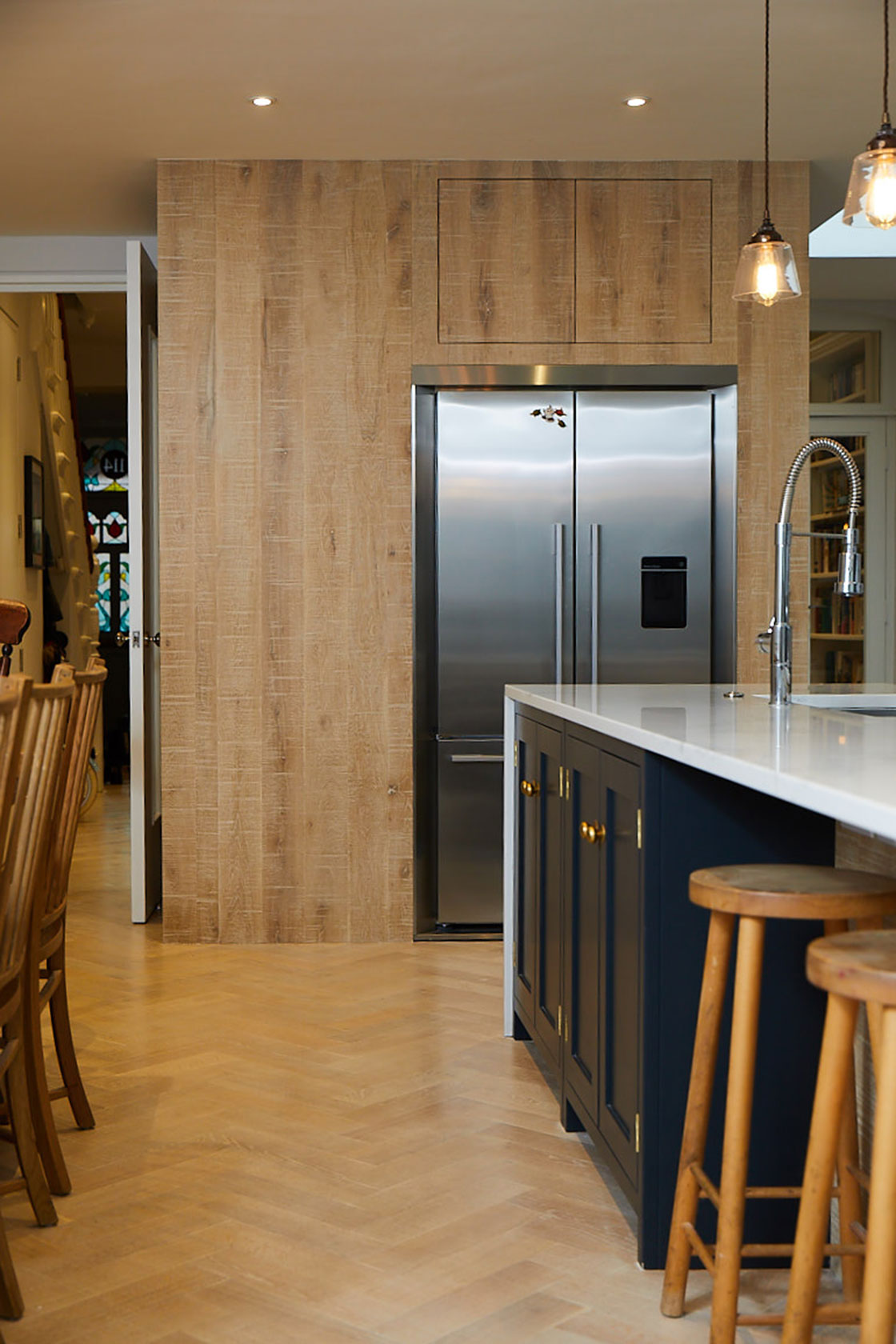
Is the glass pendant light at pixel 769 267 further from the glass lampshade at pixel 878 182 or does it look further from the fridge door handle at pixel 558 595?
the fridge door handle at pixel 558 595

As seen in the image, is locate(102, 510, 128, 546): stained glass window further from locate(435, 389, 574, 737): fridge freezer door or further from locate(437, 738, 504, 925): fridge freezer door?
locate(437, 738, 504, 925): fridge freezer door

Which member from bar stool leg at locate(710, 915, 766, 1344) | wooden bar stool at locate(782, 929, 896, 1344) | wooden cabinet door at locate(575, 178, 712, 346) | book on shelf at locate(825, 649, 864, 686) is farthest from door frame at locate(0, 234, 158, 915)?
wooden bar stool at locate(782, 929, 896, 1344)

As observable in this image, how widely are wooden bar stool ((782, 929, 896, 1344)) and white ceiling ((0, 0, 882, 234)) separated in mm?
3010

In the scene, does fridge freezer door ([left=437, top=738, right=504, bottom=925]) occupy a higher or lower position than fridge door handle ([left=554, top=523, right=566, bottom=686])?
lower

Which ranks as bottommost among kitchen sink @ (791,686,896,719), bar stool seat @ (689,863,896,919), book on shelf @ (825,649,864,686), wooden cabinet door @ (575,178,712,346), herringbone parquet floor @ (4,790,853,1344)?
herringbone parquet floor @ (4,790,853,1344)

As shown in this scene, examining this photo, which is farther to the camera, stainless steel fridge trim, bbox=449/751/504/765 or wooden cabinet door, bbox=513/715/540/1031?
stainless steel fridge trim, bbox=449/751/504/765

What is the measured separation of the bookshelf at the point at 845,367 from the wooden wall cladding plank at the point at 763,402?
2.86 meters

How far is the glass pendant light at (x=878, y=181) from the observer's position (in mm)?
2525

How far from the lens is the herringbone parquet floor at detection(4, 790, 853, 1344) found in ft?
6.85

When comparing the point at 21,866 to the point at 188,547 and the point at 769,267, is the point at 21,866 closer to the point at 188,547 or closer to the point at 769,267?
the point at 769,267

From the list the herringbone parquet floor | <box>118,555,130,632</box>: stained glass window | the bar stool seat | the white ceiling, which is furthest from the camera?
<box>118,555,130,632</box>: stained glass window

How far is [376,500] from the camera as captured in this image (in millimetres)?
4785

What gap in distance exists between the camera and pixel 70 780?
275cm

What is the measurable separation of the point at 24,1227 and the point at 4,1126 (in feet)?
0.81
